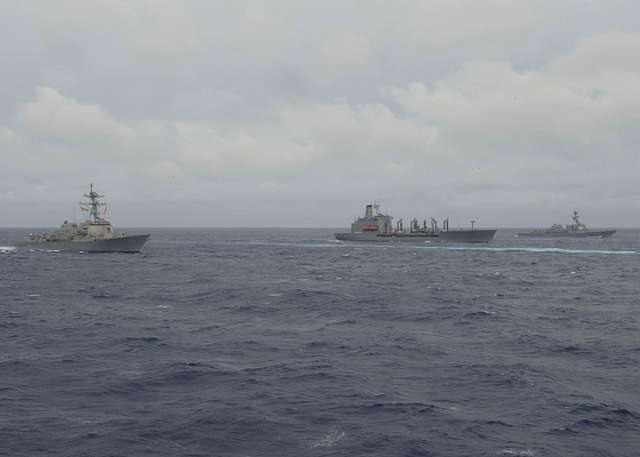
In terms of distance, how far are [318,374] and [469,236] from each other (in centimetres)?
12207

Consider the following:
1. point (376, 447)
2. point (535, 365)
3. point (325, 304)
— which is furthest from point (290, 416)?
point (325, 304)

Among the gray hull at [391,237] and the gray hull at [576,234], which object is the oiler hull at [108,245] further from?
the gray hull at [576,234]

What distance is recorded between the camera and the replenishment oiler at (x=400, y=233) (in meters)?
135

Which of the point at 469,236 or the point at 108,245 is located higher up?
the point at 469,236

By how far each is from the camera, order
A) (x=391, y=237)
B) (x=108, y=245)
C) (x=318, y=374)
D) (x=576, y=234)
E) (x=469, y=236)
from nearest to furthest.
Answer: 1. (x=318, y=374)
2. (x=108, y=245)
3. (x=469, y=236)
4. (x=391, y=237)
5. (x=576, y=234)

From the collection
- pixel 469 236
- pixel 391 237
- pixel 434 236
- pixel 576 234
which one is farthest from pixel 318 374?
A: pixel 576 234

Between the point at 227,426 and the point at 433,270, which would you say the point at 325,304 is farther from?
the point at 433,270

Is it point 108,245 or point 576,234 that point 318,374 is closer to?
point 108,245

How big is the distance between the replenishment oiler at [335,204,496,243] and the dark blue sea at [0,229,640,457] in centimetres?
9540

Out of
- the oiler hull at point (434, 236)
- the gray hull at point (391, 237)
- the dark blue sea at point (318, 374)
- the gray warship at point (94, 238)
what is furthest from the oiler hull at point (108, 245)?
the oiler hull at point (434, 236)

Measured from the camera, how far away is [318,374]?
19344mm

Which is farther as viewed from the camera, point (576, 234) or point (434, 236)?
point (576, 234)

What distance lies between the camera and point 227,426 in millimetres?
14398

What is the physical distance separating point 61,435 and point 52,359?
8.66 meters
